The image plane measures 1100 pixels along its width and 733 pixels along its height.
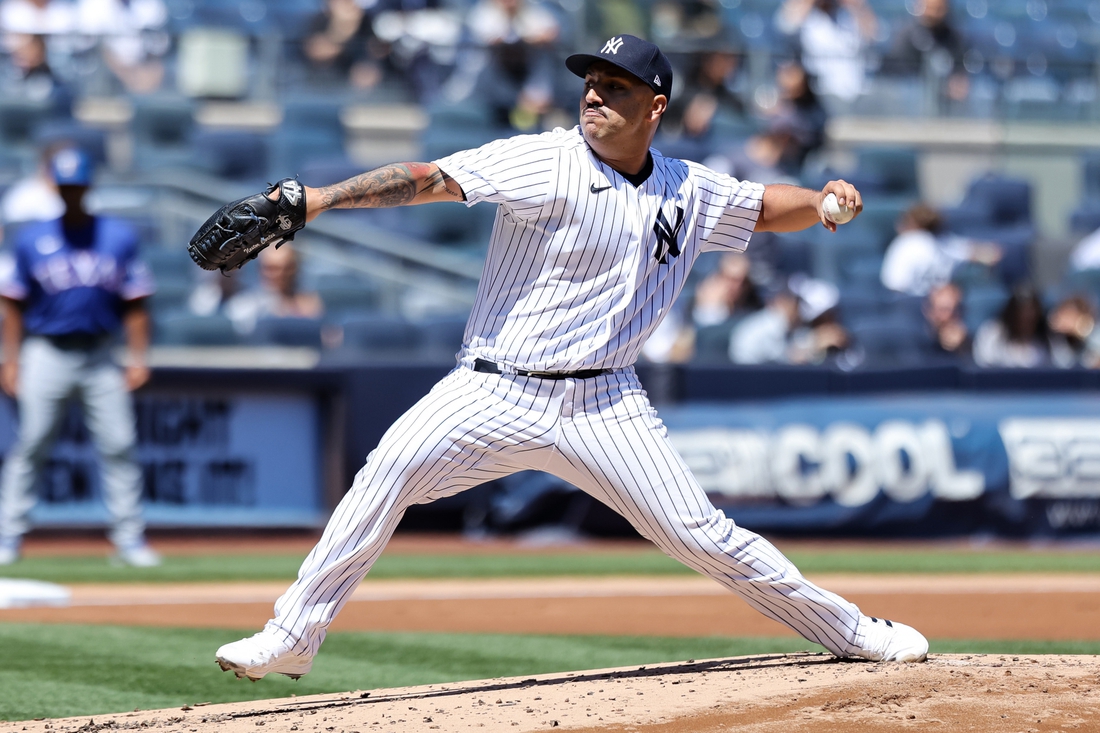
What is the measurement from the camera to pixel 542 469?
4.10 metres

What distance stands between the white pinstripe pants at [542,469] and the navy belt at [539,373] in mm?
15

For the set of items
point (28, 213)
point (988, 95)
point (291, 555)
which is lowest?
point (291, 555)

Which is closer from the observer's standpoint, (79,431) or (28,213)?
(79,431)

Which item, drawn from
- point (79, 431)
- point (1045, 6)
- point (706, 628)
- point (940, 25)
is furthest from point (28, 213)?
point (1045, 6)

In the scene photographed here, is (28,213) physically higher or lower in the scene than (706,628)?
higher

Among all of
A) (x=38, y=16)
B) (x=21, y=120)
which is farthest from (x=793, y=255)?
(x=38, y=16)

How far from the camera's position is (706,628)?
20.3ft

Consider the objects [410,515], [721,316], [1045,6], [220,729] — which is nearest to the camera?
[220,729]

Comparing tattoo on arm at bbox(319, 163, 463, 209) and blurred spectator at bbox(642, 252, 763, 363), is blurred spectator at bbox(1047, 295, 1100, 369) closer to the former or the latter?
blurred spectator at bbox(642, 252, 763, 363)

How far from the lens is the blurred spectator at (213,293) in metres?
10.3

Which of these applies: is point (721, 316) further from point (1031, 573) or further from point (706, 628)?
point (706, 628)

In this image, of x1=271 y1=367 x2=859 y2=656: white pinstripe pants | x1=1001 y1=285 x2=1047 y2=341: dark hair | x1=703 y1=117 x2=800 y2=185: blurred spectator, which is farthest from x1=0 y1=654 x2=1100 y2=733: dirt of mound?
x1=703 y1=117 x2=800 y2=185: blurred spectator

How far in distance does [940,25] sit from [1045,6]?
2.91m

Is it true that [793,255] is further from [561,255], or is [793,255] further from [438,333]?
[561,255]
